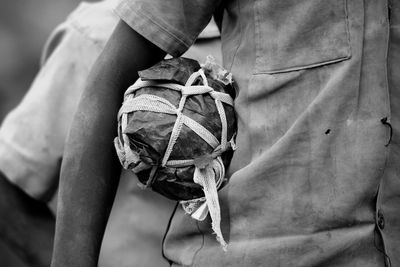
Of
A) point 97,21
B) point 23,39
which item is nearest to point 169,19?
point 97,21

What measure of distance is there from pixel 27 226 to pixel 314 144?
5.28ft

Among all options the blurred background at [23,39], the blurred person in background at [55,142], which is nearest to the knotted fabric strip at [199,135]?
the blurred person in background at [55,142]

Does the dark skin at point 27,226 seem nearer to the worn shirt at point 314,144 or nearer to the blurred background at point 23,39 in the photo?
the worn shirt at point 314,144

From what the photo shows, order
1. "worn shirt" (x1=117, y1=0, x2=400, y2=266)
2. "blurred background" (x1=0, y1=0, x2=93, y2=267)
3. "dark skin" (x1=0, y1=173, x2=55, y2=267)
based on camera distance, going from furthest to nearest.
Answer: "blurred background" (x1=0, y1=0, x2=93, y2=267)
"dark skin" (x1=0, y1=173, x2=55, y2=267)
"worn shirt" (x1=117, y1=0, x2=400, y2=266)

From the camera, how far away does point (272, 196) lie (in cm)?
157

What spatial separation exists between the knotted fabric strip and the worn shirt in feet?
0.11

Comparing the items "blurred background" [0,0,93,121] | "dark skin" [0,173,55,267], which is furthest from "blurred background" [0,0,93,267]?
"dark skin" [0,173,55,267]

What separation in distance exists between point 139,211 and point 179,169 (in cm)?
86

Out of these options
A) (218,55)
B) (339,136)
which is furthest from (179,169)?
(218,55)

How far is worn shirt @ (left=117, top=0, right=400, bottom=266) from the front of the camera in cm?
A: 153

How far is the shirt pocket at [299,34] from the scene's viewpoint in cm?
158

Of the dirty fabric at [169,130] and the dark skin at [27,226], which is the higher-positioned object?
the dirty fabric at [169,130]

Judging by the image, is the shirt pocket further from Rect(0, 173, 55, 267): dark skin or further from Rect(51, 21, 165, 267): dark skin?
Rect(0, 173, 55, 267): dark skin

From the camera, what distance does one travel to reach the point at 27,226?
2.90 metres
